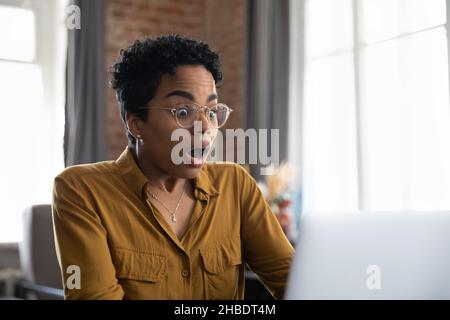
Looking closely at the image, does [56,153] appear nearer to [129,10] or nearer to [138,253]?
[129,10]

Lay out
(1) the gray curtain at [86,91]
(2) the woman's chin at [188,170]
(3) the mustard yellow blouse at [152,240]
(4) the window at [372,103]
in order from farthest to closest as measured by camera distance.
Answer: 1. (1) the gray curtain at [86,91]
2. (4) the window at [372,103]
3. (2) the woman's chin at [188,170]
4. (3) the mustard yellow blouse at [152,240]

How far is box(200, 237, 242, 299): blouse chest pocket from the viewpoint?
4.36 feet

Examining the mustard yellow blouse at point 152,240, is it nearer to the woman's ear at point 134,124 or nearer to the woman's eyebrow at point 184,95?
the woman's ear at point 134,124

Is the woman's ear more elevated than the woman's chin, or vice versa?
the woman's ear

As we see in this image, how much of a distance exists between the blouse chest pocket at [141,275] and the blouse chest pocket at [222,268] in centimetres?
10

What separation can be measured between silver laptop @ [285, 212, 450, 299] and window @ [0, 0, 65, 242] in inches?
128

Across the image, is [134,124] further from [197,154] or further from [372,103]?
Answer: [372,103]

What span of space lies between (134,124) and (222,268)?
39cm

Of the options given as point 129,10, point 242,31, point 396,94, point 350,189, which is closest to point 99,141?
point 129,10

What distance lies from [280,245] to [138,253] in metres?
0.32

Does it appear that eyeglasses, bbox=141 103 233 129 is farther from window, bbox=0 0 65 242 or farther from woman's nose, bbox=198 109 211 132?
window, bbox=0 0 65 242

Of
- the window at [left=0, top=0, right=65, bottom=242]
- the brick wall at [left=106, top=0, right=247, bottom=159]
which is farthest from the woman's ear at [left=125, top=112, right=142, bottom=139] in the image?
the brick wall at [left=106, top=0, right=247, bottom=159]

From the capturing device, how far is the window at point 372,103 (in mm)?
3139

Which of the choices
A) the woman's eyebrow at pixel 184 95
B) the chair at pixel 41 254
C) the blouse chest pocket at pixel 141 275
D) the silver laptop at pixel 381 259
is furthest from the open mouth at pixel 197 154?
the chair at pixel 41 254
